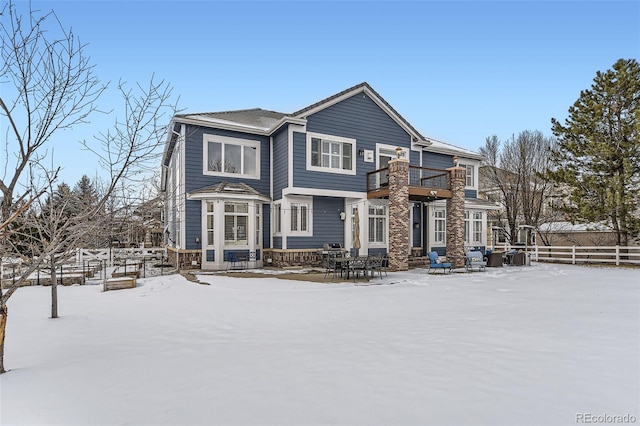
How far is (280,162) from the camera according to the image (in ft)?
52.3

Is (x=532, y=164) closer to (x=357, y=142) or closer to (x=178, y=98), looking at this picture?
(x=357, y=142)

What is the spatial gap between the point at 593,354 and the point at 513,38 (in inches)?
556

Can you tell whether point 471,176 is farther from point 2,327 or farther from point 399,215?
point 2,327

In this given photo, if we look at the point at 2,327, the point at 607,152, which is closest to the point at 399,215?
the point at 2,327

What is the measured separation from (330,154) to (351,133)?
64.5 inches

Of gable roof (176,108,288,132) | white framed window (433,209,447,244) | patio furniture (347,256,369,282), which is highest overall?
gable roof (176,108,288,132)

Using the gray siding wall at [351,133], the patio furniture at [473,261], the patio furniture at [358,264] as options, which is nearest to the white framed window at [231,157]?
the gray siding wall at [351,133]

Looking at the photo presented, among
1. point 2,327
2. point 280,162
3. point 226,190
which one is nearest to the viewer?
point 2,327

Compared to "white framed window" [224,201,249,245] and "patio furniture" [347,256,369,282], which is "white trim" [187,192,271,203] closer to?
"white framed window" [224,201,249,245]

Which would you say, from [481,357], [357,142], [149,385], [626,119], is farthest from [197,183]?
[626,119]

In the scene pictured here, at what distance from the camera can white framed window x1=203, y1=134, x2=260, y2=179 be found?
613 inches

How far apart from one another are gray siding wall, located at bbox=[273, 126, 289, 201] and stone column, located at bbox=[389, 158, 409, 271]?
4.78m

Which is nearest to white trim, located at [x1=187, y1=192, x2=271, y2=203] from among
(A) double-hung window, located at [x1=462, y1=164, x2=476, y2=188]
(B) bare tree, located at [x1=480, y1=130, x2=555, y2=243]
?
(A) double-hung window, located at [x1=462, y1=164, x2=476, y2=188]

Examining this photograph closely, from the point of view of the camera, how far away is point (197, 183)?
15.2 metres
